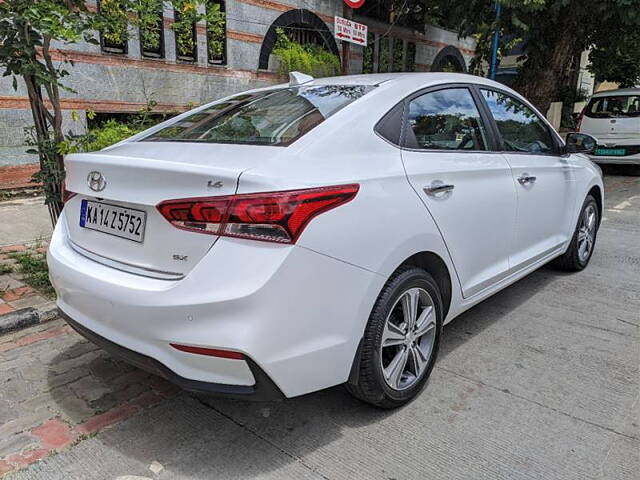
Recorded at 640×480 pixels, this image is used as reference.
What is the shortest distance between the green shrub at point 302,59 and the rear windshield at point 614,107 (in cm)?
576

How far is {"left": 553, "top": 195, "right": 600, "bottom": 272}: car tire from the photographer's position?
4.67 m

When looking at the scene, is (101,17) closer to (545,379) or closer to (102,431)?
(102,431)

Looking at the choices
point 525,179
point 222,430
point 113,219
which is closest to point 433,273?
point 525,179

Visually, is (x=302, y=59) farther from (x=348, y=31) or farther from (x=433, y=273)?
(x=433, y=273)

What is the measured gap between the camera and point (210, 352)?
1996mm

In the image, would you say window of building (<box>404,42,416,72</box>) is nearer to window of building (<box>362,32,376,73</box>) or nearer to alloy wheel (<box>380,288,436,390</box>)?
window of building (<box>362,32,376,73</box>)

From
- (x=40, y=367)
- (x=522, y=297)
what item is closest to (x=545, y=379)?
(x=522, y=297)

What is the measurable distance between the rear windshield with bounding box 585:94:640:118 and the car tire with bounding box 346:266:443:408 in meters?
10.7

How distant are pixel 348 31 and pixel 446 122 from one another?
471 centimetres

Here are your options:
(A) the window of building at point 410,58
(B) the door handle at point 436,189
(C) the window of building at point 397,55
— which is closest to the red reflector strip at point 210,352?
(B) the door handle at point 436,189

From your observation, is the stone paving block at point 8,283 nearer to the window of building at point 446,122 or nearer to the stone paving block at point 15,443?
the stone paving block at point 15,443

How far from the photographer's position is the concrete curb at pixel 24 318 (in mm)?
3533

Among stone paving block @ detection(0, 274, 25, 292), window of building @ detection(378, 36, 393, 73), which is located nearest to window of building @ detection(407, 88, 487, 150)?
stone paving block @ detection(0, 274, 25, 292)

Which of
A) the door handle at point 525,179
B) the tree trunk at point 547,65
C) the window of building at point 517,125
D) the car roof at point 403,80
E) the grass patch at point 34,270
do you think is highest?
the tree trunk at point 547,65
